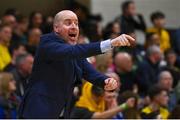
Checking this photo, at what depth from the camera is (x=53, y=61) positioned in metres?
5.13

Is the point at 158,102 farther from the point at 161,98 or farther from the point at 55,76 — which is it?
the point at 55,76

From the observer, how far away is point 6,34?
954cm

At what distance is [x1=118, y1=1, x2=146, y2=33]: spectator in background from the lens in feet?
37.9

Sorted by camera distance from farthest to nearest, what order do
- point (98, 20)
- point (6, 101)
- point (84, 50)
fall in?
point (98, 20) → point (6, 101) → point (84, 50)

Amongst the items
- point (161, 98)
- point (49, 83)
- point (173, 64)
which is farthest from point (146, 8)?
point (49, 83)

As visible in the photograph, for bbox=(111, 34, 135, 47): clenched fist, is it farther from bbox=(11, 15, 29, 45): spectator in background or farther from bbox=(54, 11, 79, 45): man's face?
bbox=(11, 15, 29, 45): spectator in background

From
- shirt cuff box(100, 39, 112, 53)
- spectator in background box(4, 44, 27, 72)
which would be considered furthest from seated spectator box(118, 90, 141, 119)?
shirt cuff box(100, 39, 112, 53)

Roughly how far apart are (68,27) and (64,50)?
0.29m

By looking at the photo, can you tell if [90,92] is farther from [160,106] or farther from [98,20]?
[98,20]

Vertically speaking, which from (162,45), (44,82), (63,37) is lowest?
(162,45)

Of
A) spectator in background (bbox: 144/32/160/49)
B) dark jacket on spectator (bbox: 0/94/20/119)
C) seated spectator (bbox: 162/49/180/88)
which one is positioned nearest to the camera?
dark jacket on spectator (bbox: 0/94/20/119)

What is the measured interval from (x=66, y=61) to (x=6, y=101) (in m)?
2.33

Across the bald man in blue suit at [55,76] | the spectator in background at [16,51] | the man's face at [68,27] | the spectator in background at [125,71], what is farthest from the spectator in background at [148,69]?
the man's face at [68,27]

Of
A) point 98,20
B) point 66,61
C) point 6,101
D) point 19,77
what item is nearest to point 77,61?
point 66,61
